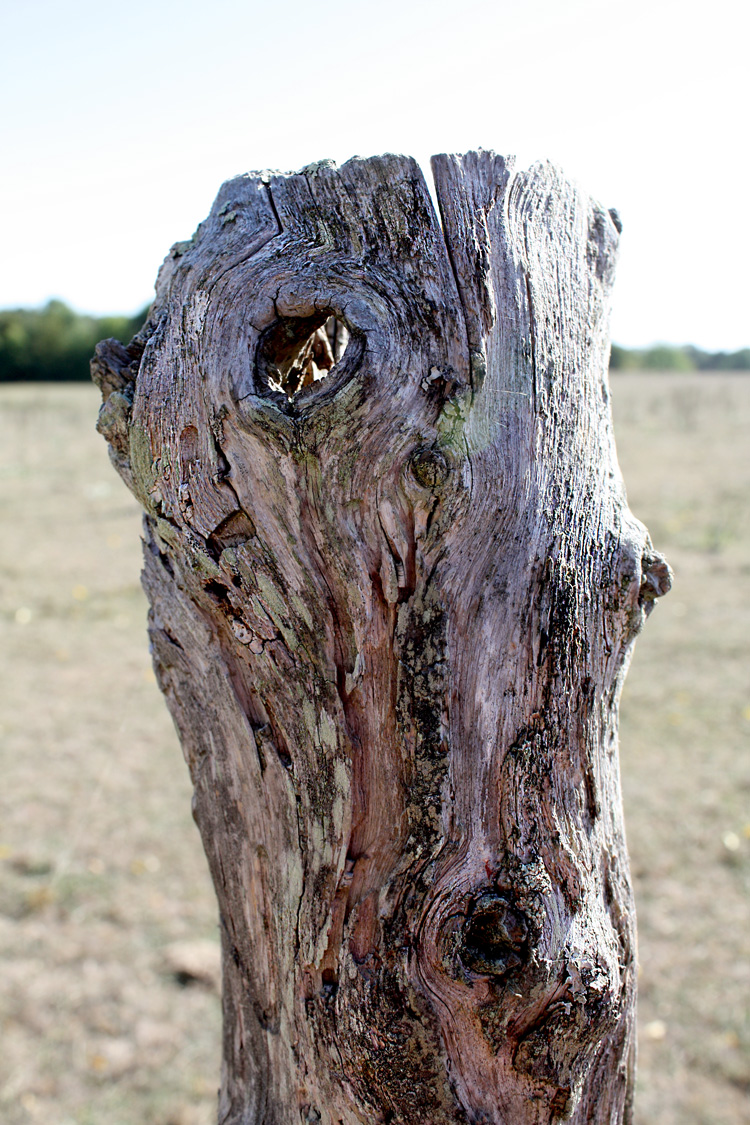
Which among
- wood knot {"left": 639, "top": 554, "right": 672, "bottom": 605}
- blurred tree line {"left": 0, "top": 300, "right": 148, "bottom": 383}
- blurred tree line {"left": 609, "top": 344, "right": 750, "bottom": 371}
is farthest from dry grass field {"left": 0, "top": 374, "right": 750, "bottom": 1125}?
blurred tree line {"left": 609, "top": 344, "right": 750, "bottom": 371}

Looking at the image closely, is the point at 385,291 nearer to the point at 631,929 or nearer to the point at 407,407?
the point at 407,407

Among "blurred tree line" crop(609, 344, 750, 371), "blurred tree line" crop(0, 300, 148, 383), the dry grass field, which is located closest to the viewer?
the dry grass field

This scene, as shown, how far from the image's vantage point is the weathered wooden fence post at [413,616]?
1.35 meters

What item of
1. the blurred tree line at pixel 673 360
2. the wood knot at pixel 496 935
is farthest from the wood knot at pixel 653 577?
the blurred tree line at pixel 673 360

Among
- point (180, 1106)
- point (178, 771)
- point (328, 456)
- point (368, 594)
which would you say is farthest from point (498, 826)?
point (178, 771)

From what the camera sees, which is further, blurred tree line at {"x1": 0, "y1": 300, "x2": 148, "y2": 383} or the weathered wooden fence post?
blurred tree line at {"x1": 0, "y1": 300, "x2": 148, "y2": 383}

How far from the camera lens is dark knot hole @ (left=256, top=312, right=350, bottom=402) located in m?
1.49

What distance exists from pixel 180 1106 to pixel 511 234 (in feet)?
10.9

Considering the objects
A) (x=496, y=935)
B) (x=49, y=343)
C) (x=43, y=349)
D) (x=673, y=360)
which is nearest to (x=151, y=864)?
(x=496, y=935)

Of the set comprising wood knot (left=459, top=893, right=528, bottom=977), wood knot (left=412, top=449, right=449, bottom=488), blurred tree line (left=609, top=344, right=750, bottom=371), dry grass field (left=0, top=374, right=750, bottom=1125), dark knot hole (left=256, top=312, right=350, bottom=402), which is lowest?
dry grass field (left=0, top=374, right=750, bottom=1125)

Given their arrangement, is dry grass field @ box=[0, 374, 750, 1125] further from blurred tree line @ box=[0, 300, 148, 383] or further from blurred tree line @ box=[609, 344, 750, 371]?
blurred tree line @ box=[609, 344, 750, 371]

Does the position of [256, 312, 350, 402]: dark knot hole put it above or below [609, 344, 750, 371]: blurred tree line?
below

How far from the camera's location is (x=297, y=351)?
5.40ft

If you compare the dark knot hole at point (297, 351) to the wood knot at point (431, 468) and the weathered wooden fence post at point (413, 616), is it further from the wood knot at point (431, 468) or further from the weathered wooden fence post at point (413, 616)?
the wood knot at point (431, 468)
